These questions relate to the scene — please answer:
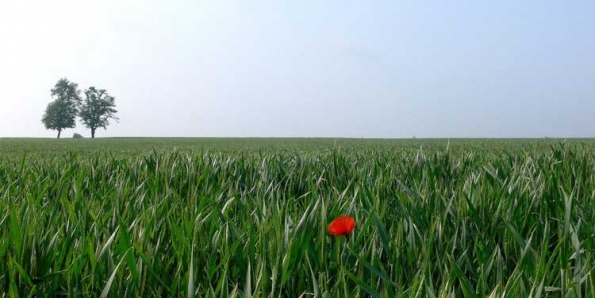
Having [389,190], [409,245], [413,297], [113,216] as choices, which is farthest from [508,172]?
[413,297]

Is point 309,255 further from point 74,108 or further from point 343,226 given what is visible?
point 74,108

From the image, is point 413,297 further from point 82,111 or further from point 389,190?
point 82,111

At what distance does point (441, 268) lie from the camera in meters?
1.48

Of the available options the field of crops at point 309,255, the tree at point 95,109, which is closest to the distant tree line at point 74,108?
the tree at point 95,109

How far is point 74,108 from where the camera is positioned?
89.6 m

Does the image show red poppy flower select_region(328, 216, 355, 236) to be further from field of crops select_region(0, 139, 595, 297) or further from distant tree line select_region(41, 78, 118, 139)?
distant tree line select_region(41, 78, 118, 139)

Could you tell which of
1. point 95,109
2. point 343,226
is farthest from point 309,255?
point 95,109

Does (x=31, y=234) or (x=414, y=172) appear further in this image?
(x=414, y=172)

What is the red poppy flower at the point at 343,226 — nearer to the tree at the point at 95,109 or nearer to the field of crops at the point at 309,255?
the field of crops at the point at 309,255

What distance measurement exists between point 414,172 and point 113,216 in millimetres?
2256

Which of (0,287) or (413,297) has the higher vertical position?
(413,297)

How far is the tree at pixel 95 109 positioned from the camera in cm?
8788

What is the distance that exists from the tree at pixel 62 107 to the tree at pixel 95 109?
6.34 feet

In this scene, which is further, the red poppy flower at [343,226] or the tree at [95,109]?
the tree at [95,109]
